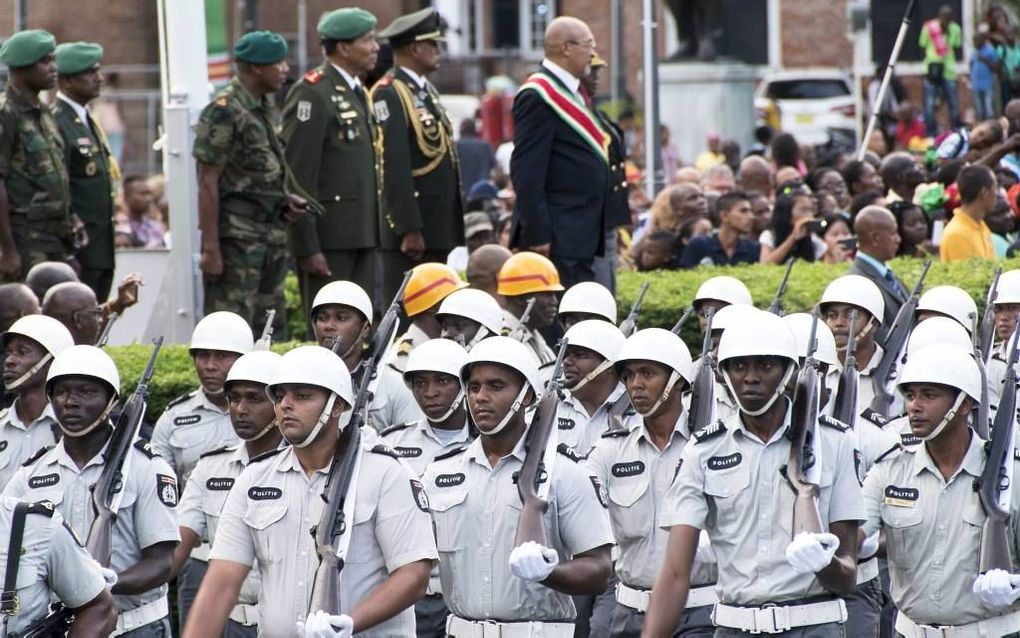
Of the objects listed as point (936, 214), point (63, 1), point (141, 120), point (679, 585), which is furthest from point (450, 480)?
point (63, 1)

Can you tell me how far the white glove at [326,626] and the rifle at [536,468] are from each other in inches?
39.8

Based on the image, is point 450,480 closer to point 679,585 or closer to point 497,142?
point 679,585

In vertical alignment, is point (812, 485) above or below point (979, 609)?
above

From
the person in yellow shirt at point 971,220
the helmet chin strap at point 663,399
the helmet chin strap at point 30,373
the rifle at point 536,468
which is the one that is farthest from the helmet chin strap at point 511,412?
the person in yellow shirt at point 971,220

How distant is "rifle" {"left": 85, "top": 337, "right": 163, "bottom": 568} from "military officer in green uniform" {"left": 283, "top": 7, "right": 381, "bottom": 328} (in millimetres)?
4299

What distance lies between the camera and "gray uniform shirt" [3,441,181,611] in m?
8.84

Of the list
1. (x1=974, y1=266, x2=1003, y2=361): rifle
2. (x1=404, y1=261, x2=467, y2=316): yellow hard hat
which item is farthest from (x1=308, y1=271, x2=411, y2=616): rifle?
(x1=974, y1=266, x2=1003, y2=361): rifle

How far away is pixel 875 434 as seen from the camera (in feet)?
33.1

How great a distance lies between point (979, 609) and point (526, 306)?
13.4 feet

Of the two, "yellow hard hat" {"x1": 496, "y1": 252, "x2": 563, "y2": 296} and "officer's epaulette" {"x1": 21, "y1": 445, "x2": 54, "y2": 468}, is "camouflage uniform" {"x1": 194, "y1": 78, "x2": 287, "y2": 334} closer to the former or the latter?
"yellow hard hat" {"x1": 496, "y1": 252, "x2": 563, "y2": 296}

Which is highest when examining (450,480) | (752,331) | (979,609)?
(752,331)

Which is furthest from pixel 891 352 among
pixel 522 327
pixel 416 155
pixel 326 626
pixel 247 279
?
pixel 326 626

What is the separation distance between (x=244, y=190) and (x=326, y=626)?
5810 mm

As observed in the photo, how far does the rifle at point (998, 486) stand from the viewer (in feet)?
27.8
